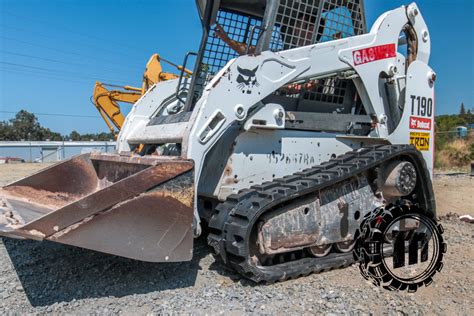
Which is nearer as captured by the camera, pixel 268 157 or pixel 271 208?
pixel 271 208

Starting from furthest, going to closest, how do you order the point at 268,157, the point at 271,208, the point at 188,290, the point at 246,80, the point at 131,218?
1. the point at 268,157
2. the point at 246,80
3. the point at 271,208
4. the point at 188,290
5. the point at 131,218

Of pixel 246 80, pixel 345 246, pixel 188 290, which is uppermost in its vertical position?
pixel 246 80

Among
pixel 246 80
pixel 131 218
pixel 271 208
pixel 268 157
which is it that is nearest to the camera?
pixel 131 218

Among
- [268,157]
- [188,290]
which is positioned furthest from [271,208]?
[188,290]

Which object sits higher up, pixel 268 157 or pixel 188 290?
pixel 268 157

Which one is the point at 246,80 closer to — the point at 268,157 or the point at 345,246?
the point at 268,157

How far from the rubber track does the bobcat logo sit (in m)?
0.82

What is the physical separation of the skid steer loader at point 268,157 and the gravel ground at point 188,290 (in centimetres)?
23

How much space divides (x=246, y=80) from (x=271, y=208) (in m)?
1.09

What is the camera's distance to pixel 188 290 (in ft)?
10.2

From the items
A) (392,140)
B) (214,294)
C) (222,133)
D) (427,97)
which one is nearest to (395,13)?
(427,97)

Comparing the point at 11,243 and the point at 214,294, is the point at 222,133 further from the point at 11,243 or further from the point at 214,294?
the point at 11,243

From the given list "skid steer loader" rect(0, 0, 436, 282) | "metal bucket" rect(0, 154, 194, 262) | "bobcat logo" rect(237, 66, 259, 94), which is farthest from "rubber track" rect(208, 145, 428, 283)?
"bobcat logo" rect(237, 66, 259, 94)

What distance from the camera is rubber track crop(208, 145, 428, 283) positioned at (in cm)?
312
